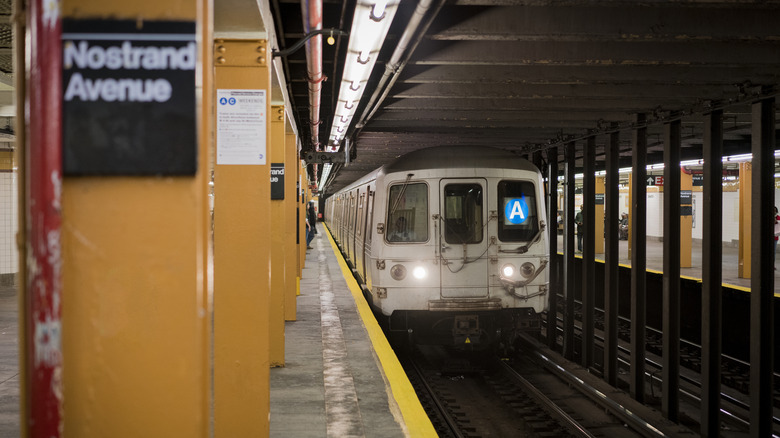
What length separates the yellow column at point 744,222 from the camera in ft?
47.9

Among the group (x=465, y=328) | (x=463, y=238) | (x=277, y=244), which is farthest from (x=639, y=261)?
(x=277, y=244)

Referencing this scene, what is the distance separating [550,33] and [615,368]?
548cm

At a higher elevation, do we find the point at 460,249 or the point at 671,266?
the point at 460,249

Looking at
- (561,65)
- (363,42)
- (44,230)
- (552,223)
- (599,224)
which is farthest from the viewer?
(599,224)

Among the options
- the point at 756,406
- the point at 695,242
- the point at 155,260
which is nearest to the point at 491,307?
the point at 756,406

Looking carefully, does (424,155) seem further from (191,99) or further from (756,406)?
(191,99)

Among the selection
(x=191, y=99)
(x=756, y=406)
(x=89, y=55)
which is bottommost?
(x=756, y=406)

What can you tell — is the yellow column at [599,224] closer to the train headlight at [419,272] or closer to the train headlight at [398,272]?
the train headlight at [419,272]

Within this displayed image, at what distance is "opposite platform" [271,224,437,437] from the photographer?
16.3 feet

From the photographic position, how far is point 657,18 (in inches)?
192

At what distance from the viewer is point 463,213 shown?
859cm

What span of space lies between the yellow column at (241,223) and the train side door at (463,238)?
433 centimetres

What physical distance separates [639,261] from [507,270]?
1.68 metres

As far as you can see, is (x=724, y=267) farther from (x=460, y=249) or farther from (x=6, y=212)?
(x=6, y=212)
